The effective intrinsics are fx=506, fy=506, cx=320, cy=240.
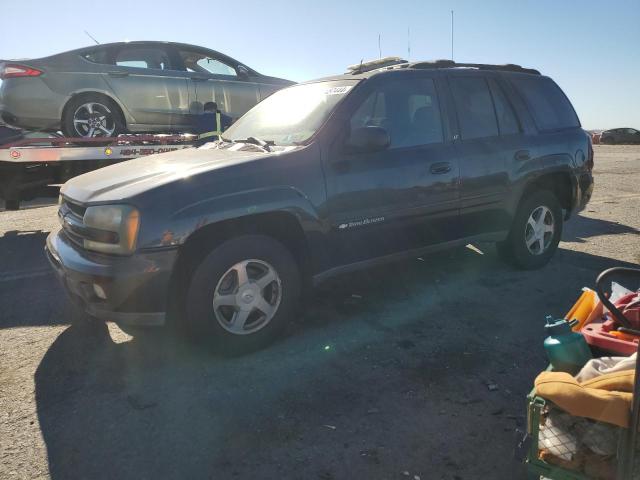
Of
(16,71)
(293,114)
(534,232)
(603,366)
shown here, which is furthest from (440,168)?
(16,71)

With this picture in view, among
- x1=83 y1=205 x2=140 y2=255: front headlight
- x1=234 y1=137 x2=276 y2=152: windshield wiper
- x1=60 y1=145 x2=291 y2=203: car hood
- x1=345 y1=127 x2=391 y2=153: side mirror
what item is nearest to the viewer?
x1=83 y1=205 x2=140 y2=255: front headlight

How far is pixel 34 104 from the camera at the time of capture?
20.8ft

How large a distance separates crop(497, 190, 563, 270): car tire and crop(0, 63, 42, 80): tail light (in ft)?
19.4

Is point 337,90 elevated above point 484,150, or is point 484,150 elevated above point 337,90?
point 337,90

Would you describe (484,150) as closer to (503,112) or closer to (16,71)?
(503,112)

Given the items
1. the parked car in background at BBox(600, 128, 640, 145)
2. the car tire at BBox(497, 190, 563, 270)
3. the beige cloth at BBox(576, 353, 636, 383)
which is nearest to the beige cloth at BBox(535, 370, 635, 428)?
the beige cloth at BBox(576, 353, 636, 383)

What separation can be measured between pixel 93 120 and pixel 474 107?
507 cm

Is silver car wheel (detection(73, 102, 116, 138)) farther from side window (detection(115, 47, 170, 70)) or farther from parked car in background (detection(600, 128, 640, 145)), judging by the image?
parked car in background (detection(600, 128, 640, 145))

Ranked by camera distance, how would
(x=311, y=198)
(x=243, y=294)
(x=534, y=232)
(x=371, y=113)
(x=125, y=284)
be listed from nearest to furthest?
(x=125, y=284)
(x=243, y=294)
(x=311, y=198)
(x=371, y=113)
(x=534, y=232)

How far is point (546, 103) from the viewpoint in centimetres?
514

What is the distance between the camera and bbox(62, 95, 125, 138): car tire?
6637mm

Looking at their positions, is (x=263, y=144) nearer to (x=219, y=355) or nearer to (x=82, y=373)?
(x=219, y=355)

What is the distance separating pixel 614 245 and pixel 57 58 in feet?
24.2

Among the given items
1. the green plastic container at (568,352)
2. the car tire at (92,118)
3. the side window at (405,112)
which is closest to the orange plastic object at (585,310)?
the green plastic container at (568,352)
